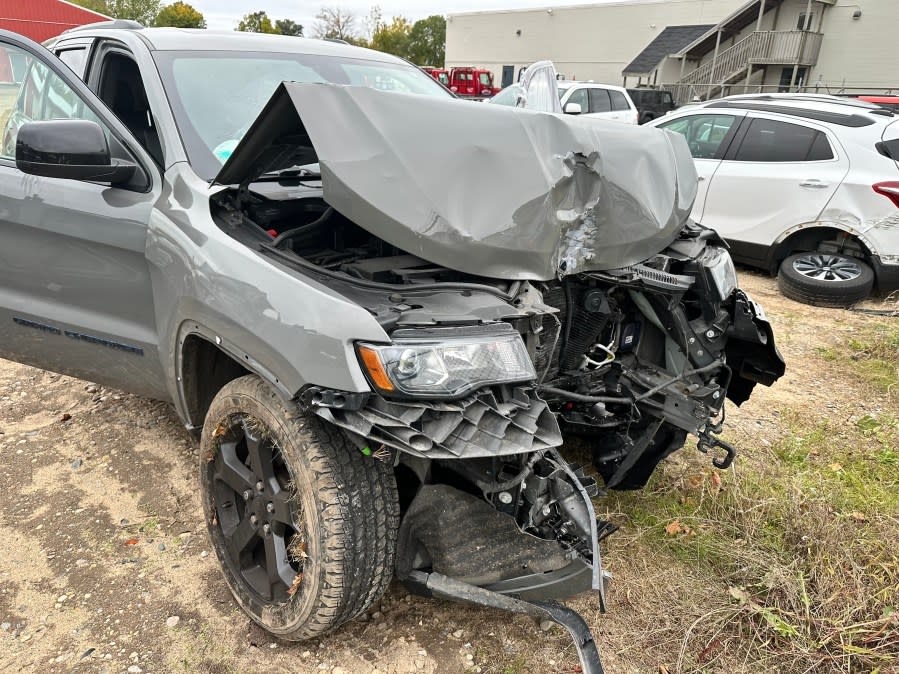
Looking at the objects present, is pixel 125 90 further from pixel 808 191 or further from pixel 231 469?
pixel 808 191

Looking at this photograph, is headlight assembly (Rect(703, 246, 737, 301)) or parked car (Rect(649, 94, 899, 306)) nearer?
headlight assembly (Rect(703, 246, 737, 301))

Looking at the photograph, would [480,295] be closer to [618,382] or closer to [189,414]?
[618,382]

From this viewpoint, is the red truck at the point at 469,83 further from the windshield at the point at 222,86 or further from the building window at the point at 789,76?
the windshield at the point at 222,86

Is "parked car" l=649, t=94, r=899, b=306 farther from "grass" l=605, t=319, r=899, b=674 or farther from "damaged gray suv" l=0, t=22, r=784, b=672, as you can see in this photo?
"damaged gray suv" l=0, t=22, r=784, b=672

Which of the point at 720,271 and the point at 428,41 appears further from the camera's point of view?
the point at 428,41

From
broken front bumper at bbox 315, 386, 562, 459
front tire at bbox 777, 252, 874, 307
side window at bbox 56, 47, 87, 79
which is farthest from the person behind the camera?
front tire at bbox 777, 252, 874, 307

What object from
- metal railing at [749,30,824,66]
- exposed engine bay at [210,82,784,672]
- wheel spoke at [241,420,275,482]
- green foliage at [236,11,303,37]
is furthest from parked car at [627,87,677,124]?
green foliage at [236,11,303,37]

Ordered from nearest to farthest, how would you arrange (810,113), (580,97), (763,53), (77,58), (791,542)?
(791,542) → (77,58) → (810,113) → (580,97) → (763,53)

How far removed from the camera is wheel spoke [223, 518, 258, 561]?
2.20 m

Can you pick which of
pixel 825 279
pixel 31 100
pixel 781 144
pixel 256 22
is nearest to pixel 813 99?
pixel 781 144

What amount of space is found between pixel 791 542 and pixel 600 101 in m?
12.7

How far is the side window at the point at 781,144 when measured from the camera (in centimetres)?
582

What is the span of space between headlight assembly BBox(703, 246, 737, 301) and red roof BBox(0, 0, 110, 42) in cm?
2832

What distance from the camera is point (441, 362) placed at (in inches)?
68.9
